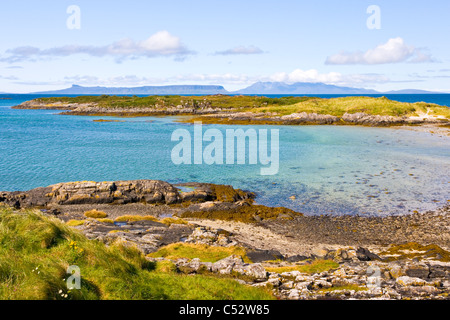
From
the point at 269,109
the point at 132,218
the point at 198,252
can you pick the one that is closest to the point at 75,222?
the point at 132,218

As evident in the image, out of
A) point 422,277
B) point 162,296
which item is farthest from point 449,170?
point 162,296

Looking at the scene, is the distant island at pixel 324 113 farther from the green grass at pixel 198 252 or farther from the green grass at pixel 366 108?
the green grass at pixel 198 252

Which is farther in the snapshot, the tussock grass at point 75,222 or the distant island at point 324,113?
the distant island at point 324,113

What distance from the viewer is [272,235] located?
2898 centimetres

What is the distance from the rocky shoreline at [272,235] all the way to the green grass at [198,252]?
0.75 metres

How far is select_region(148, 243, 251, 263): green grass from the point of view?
22234mm

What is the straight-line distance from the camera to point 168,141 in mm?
83000

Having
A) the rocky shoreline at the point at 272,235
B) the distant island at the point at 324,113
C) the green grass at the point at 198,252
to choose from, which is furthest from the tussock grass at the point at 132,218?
the distant island at the point at 324,113

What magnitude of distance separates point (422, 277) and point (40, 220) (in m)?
19.6

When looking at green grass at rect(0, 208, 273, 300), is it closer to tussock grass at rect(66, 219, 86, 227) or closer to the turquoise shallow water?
tussock grass at rect(66, 219, 86, 227)

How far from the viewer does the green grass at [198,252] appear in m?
22.2

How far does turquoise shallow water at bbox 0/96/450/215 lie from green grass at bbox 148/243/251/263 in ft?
44.4

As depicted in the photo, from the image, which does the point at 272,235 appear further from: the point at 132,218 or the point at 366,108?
the point at 366,108

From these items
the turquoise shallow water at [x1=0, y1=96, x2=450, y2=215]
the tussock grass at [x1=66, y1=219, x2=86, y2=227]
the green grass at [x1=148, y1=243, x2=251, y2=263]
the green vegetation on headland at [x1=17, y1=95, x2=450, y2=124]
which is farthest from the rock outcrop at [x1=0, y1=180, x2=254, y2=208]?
the green vegetation on headland at [x1=17, y1=95, x2=450, y2=124]
